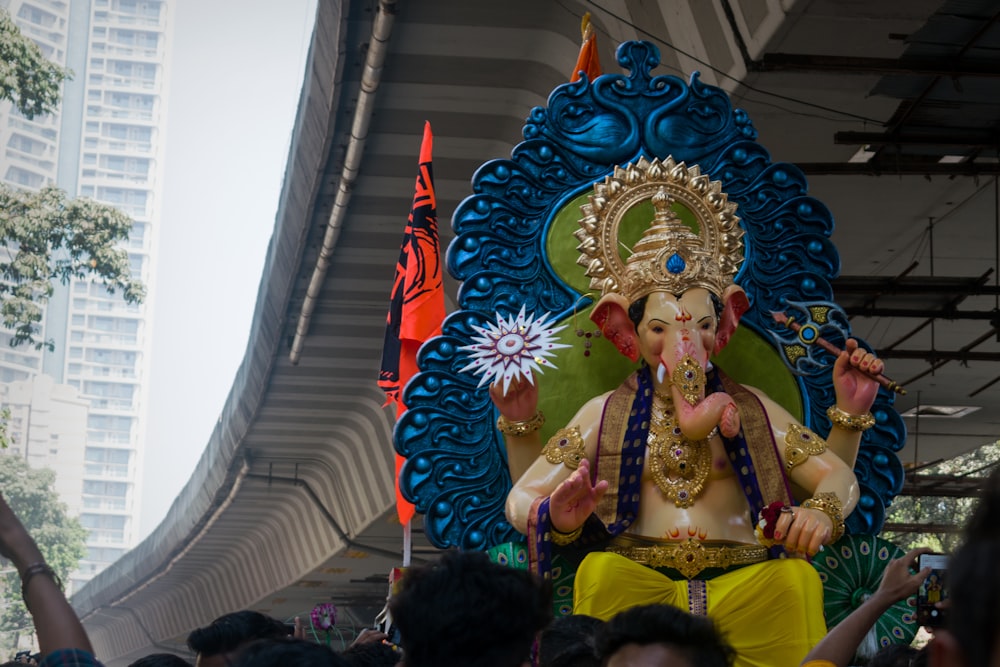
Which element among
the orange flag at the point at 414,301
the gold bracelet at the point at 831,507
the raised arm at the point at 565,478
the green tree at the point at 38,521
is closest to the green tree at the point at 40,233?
the green tree at the point at 38,521

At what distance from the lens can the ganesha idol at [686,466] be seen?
5863 millimetres

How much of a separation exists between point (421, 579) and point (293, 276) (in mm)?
12422

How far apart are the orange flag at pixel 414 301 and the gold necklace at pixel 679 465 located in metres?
1.42

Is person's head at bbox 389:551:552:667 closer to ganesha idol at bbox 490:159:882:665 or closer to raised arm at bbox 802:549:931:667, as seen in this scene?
raised arm at bbox 802:549:931:667

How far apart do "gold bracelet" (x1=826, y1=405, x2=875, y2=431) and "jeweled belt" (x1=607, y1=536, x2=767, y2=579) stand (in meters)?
0.68

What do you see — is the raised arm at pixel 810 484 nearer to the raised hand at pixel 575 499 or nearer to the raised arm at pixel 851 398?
the raised arm at pixel 851 398

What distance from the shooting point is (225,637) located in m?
4.59

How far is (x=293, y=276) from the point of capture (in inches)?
597

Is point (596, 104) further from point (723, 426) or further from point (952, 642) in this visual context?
point (952, 642)

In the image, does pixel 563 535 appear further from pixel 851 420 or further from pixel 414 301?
pixel 414 301

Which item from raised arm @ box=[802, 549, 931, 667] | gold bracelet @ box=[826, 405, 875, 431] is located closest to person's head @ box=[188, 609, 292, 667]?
raised arm @ box=[802, 549, 931, 667]

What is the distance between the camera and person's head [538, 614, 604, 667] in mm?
3699

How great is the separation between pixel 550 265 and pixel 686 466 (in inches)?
50.5

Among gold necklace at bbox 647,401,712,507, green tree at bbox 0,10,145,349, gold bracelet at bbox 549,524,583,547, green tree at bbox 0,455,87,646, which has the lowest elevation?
green tree at bbox 0,455,87,646
